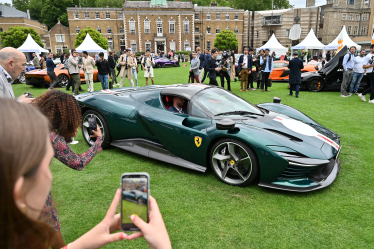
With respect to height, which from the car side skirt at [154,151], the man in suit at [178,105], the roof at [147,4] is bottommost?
the car side skirt at [154,151]

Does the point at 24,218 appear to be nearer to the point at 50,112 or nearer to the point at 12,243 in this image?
the point at 12,243

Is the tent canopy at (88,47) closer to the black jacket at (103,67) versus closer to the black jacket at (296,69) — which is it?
the black jacket at (103,67)

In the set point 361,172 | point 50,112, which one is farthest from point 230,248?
point 361,172

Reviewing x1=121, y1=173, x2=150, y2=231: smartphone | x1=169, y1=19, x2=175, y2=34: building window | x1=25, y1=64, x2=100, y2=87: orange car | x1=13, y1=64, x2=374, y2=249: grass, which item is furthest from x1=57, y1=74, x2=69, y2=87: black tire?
x1=169, y1=19, x2=175, y2=34: building window

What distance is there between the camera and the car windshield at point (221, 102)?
4023mm

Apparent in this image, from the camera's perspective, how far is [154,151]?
4.14 meters

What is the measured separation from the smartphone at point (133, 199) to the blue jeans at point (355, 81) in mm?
11105

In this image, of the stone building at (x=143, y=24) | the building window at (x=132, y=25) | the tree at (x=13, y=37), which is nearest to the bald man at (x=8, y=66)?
the stone building at (x=143, y=24)

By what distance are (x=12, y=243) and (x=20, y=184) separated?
159 millimetres

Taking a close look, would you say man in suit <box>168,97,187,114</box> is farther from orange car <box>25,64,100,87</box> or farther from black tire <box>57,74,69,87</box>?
black tire <box>57,74,69,87</box>

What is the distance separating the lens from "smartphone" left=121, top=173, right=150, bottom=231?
100 centimetres

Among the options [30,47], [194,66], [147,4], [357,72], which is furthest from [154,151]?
[147,4]

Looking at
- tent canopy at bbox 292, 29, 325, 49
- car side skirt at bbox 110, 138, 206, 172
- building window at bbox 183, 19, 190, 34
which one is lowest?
car side skirt at bbox 110, 138, 206, 172

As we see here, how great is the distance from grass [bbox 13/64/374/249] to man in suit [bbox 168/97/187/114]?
92 cm
